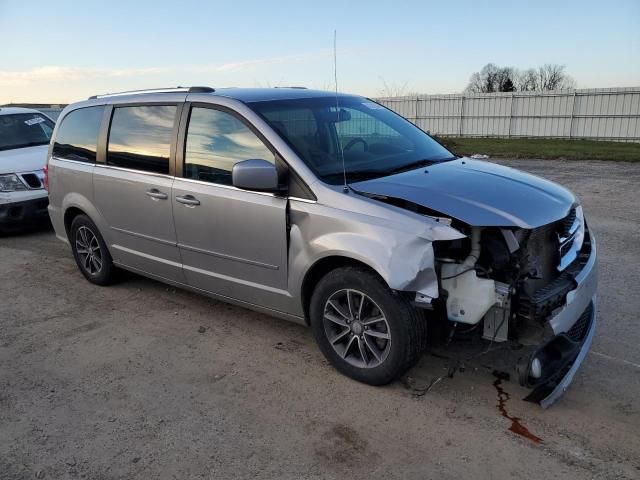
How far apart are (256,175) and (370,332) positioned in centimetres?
125

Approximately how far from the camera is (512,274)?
10.5 ft

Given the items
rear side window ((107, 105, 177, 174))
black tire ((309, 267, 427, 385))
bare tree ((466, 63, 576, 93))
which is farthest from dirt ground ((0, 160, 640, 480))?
bare tree ((466, 63, 576, 93))

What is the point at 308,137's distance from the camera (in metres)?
4.07

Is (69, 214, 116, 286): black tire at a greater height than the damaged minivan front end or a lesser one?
lesser

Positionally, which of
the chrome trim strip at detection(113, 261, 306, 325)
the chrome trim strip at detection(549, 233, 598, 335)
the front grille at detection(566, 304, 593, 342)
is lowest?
the chrome trim strip at detection(113, 261, 306, 325)

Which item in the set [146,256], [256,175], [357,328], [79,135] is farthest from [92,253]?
[357,328]

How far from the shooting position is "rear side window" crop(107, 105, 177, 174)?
459 centimetres

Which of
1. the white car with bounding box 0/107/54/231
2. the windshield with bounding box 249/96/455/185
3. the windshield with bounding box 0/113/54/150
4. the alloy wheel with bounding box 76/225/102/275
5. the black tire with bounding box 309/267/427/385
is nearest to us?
the black tire with bounding box 309/267/427/385

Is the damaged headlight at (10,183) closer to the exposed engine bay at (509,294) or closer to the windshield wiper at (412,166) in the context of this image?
the windshield wiper at (412,166)

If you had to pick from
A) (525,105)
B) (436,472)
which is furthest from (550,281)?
(525,105)

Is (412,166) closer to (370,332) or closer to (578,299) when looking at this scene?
(370,332)

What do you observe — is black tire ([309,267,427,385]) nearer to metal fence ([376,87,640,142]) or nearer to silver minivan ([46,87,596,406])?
silver minivan ([46,87,596,406])

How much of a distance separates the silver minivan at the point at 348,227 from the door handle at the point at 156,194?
2 cm

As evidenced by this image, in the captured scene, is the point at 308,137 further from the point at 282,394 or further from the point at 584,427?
the point at 584,427
